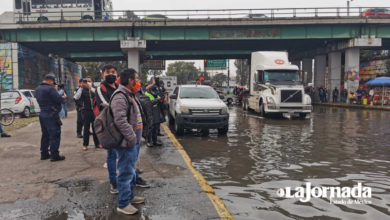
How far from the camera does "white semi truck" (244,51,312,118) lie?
1639 cm

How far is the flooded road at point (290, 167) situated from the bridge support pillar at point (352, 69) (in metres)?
22.3

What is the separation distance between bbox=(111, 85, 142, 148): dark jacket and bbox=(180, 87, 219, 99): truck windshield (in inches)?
298

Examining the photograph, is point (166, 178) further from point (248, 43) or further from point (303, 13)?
point (248, 43)

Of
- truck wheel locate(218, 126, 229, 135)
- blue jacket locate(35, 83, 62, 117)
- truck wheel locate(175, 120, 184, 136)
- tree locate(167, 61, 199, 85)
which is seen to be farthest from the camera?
tree locate(167, 61, 199, 85)

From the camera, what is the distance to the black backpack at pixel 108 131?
3846 mm

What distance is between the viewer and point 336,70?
34.3 metres

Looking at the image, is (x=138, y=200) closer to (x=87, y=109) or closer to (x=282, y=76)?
(x=87, y=109)

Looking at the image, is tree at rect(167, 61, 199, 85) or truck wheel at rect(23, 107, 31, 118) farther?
tree at rect(167, 61, 199, 85)

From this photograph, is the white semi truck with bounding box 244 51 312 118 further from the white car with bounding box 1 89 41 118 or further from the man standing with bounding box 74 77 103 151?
the white car with bounding box 1 89 41 118

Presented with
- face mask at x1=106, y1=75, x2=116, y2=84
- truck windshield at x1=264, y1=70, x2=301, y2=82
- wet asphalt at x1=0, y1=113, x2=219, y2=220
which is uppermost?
truck windshield at x1=264, y1=70, x2=301, y2=82

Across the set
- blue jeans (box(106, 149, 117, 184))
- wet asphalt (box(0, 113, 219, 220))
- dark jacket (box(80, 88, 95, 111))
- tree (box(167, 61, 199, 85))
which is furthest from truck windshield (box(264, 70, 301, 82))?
tree (box(167, 61, 199, 85))

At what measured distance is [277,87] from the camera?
16.5 meters

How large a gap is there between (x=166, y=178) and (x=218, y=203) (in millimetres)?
1448

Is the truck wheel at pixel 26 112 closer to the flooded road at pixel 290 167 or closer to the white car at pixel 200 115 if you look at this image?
the white car at pixel 200 115
